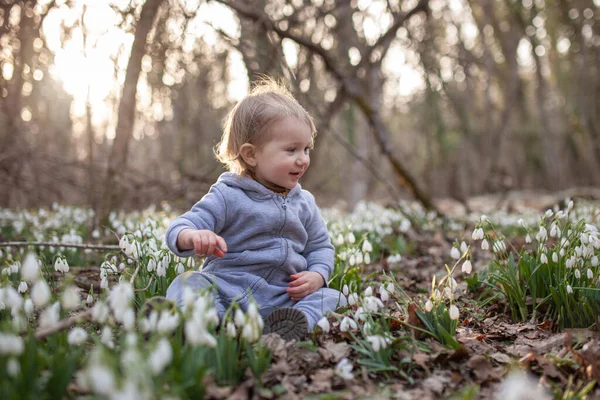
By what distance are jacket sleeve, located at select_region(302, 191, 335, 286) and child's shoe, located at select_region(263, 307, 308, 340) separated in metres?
0.54

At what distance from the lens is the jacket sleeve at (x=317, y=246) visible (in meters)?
2.77

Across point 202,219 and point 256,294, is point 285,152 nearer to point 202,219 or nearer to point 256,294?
point 202,219

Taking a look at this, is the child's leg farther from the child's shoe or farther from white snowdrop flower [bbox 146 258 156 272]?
white snowdrop flower [bbox 146 258 156 272]

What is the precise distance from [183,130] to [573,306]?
13554 mm

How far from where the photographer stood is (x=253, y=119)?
8.48ft

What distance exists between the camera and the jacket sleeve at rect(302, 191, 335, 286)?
109 inches

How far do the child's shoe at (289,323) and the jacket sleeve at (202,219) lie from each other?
51 centimetres

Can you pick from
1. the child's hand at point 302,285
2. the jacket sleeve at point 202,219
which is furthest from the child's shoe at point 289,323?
the jacket sleeve at point 202,219

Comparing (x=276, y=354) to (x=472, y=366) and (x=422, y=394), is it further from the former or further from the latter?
(x=472, y=366)

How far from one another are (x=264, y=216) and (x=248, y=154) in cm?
36

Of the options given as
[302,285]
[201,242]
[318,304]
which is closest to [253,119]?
[201,242]

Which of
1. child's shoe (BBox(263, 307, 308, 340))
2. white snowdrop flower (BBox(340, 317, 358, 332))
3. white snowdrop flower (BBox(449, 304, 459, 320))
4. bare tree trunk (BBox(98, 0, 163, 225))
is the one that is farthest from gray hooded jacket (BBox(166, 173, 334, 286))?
bare tree trunk (BBox(98, 0, 163, 225))

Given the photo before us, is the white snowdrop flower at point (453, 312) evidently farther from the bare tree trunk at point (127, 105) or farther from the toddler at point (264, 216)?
the bare tree trunk at point (127, 105)

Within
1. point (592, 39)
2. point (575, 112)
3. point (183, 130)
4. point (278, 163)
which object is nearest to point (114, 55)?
point (278, 163)
